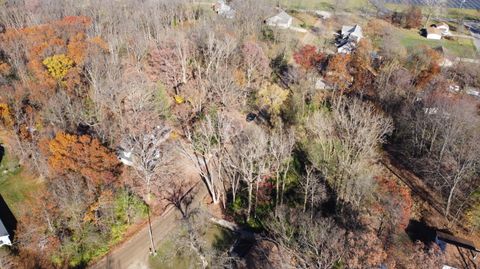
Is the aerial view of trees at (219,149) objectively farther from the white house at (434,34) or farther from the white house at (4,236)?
the white house at (434,34)

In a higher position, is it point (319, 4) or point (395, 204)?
point (319, 4)

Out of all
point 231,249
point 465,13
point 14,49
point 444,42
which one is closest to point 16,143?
point 14,49

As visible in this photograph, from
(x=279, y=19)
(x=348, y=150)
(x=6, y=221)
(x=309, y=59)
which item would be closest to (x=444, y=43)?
(x=279, y=19)

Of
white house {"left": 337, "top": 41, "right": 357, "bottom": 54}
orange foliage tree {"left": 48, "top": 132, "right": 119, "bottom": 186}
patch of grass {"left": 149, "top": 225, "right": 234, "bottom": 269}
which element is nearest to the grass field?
orange foliage tree {"left": 48, "top": 132, "right": 119, "bottom": 186}

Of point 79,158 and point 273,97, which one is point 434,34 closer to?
point 273,97

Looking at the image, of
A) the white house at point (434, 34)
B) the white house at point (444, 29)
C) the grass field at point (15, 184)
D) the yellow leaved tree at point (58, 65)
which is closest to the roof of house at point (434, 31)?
the white house at point (434, 34)

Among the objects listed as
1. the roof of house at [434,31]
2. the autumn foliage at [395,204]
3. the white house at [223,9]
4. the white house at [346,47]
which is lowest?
the autumn foliage at [395,204]

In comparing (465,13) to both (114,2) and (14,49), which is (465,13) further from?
(14,49)
